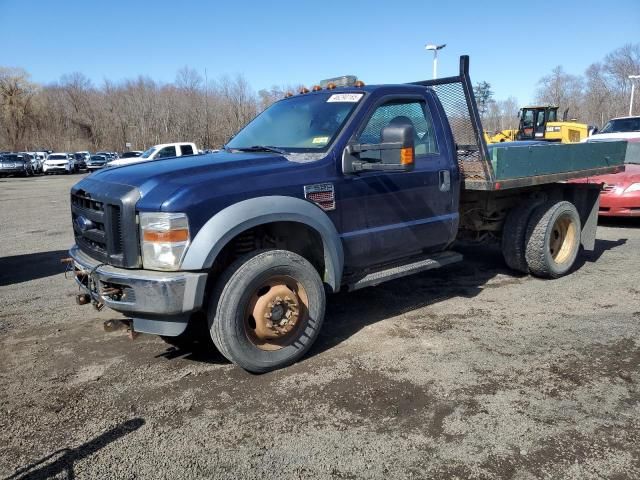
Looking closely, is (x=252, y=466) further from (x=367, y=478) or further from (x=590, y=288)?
(x=590, y=288)

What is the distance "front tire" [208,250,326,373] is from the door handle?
1625 millimetres

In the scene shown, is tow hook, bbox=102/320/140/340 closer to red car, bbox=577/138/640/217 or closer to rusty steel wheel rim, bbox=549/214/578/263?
rusty steel wheel rim, bbox=549/214/578/263

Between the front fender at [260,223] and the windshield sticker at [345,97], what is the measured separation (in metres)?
1.10

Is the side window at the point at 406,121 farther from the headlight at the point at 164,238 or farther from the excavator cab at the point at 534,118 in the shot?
the excavator cab at the point at 534,118

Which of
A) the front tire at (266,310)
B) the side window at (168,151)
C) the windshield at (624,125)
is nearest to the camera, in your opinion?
the front tire at (266,310)

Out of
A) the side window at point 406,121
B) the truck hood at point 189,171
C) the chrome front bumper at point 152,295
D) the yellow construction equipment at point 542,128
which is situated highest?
the yellow construction equipment at point 542,128

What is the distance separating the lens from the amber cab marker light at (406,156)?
12.3ft

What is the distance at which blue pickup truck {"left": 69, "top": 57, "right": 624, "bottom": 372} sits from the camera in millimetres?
3305

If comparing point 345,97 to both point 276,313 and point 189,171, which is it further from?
point 276,313

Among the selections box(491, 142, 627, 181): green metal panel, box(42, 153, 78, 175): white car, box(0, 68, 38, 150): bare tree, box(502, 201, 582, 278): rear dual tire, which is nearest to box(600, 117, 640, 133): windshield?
box(491, 142, 627, 181): green metal panel

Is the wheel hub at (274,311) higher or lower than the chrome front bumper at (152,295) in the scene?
lower

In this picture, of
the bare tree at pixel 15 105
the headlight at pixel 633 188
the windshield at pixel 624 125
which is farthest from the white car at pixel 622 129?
the bare tree at pixel 15 105

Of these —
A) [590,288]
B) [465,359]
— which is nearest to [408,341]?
[465,359]

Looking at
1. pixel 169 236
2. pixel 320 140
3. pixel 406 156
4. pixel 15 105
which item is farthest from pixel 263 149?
pixel 15 105
